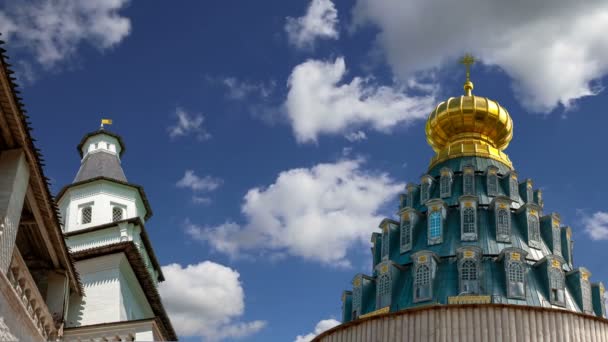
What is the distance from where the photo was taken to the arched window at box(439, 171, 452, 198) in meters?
28.6

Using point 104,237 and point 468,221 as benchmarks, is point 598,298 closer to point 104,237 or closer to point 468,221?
point 468,221

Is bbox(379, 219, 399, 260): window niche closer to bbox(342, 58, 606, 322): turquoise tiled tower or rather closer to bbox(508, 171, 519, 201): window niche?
bbox(342, 58, 606, 322): turquoise tiled tower

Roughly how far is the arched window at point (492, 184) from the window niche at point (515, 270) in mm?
3478

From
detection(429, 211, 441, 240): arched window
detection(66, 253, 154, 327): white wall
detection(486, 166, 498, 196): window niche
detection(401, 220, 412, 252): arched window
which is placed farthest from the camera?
detection(486, 166, 498, 196): window niche

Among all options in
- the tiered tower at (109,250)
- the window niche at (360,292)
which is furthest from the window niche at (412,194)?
the tiered tower at (109,250)

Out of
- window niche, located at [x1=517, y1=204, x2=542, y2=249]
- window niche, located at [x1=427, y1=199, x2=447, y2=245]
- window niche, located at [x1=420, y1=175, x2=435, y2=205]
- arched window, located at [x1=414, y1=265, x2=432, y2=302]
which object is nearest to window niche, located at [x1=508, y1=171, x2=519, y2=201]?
window niche, located at [x1=517, y1=204, x2=542, y2=249]

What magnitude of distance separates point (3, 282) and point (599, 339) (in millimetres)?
13841

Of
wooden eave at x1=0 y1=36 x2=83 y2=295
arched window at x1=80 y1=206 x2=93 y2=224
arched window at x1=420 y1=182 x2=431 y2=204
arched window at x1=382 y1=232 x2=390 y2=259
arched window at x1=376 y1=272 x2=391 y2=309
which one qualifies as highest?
arched window at x1=420 y1=182 x2=431 y2=204

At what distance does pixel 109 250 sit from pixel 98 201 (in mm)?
4210

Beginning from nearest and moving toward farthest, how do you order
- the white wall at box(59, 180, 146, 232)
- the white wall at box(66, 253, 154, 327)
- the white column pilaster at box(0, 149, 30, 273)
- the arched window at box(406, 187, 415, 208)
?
1. the white column pilaster at box(0, 149, 30, 273)
2. the white wall at box(66, 253, 154, 327)
3. the white wall at box(59, 180, 146, 232)
4. the arched window at box(406, 187, 415, 208)

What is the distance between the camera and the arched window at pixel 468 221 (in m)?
26.5

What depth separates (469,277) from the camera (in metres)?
24.8

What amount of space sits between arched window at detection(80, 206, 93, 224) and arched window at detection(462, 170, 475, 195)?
493 inches

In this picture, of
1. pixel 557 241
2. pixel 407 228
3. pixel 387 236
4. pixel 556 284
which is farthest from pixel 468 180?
pixel 556 284
